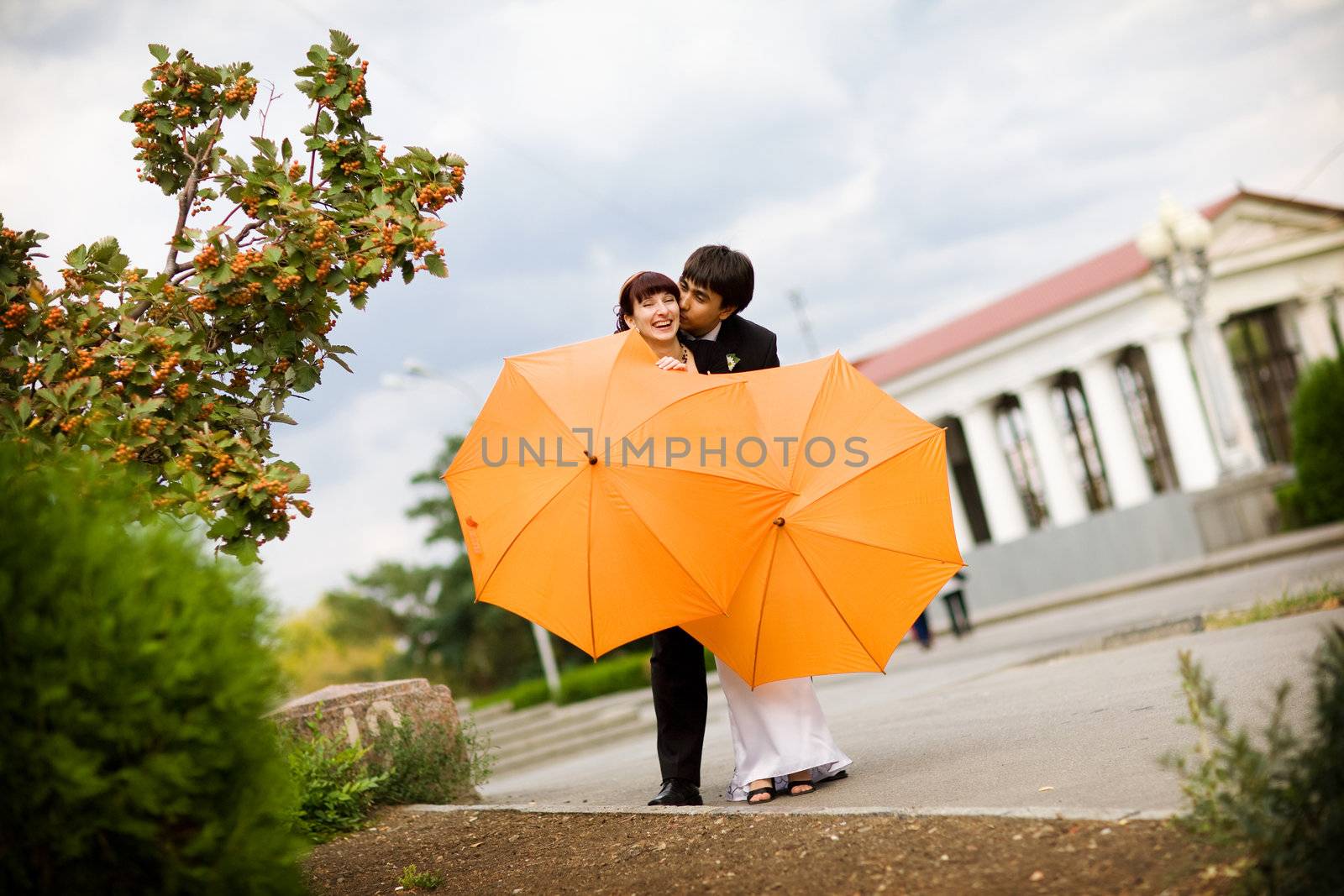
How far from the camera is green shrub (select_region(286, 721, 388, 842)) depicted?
6.52 m

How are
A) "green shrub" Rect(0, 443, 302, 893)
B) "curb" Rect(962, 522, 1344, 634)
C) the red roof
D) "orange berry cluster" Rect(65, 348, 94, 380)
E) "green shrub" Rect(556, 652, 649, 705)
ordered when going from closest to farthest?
"green shrub" Rect(0, 443, 302, 893) → "orange berry cluster" Rect(65, 348, 94, 380) → "curb" Rect(962, 522, 1344, 634) → "green shrub" Rect(556, 652, 649, 705) → the red roof

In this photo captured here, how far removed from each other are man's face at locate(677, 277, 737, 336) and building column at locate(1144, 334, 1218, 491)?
31.5 meters

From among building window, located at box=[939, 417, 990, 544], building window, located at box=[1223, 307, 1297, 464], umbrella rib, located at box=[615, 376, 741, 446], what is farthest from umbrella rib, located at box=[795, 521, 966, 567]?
building window, located at box=[939, 417, 990, 544]

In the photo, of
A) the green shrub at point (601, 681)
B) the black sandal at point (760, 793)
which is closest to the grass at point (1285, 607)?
the black sandal at point (760, 793)

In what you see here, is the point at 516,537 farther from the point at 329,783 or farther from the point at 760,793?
the point at 329,783

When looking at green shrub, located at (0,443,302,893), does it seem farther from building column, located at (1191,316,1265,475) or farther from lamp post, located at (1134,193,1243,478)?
building column, located at (1191,316,1265,475)

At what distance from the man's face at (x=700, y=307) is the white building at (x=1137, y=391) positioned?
25.6 m

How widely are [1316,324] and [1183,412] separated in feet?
23.8

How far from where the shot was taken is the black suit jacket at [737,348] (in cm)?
580

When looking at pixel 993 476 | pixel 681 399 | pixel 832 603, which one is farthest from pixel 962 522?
pixel 681 399

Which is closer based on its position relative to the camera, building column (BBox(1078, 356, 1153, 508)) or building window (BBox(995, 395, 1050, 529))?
building column (BBox(1078, 356, 1153, 508))

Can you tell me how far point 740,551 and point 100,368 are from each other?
8.48ft

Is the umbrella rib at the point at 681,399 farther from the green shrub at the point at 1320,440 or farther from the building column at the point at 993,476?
the building column at the point at 993,476

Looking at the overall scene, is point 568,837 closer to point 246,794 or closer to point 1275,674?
point 246,794
